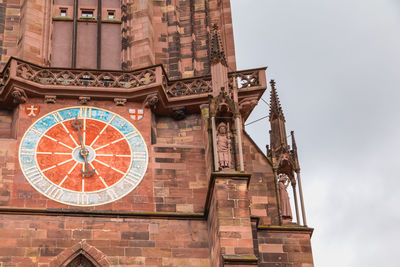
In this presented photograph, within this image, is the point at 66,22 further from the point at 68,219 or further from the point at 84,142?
the point at 68,219

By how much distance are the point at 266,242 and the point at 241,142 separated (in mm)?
1853

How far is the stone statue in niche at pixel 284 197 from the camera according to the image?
1955 centimetres

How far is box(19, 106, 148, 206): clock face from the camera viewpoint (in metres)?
19.3

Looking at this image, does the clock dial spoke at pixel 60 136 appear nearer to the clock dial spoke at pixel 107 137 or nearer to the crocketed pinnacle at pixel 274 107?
the clock dial spoke at pixel 107 137

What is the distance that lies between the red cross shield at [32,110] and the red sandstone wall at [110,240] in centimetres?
252

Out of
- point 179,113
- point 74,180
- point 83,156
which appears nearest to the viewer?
point 74,180

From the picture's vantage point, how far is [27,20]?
71.6 feet

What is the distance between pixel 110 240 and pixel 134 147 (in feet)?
7.67

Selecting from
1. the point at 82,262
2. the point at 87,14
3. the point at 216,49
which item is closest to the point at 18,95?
the point at 87,14

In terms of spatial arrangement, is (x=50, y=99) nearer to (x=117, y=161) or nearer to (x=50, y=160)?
(x=50, y=160)

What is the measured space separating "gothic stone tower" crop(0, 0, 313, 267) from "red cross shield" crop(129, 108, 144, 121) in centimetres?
2

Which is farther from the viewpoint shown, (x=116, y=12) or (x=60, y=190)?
(x=116, y=12)

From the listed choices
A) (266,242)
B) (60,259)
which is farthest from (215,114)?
(60,259)

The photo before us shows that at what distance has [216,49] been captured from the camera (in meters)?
20.7
